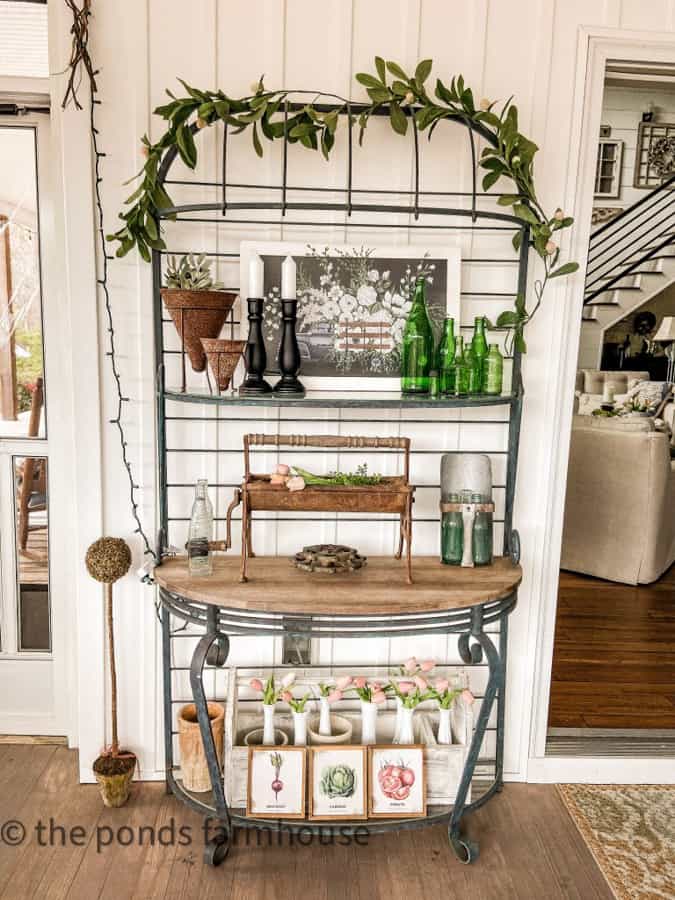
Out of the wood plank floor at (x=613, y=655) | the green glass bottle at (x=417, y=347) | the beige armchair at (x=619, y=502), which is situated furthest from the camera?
the beige armchair at (x=619, y=502)

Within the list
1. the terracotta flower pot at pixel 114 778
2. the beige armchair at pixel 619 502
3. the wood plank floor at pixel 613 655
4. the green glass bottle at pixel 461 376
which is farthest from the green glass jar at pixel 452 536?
the beige armchair at pixel 619 502

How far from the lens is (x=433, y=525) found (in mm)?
2391

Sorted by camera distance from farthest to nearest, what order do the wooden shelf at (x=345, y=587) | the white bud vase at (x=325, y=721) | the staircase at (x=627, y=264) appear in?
the staircase at (x=627, y=264)
the white bud vase at (x=325, y=721)
the wooden shelf at (x=345, y=587)

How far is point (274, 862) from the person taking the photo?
6.89 ft

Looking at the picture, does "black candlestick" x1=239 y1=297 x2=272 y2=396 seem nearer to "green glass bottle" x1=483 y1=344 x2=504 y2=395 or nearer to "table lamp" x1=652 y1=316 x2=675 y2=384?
"green glass bottle" x1=483 y1=344 x2=504 y2=395

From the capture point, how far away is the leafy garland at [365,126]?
196 centimetres

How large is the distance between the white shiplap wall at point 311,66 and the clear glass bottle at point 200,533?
8.9 inches

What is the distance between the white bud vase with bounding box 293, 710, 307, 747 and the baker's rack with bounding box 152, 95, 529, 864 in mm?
216

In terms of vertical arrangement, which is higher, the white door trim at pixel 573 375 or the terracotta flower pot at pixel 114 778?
the white door trim at pixel 573 375

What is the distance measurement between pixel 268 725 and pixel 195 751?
0.27 m

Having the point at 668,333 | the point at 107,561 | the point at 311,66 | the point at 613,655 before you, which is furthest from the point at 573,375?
the point at 668,333

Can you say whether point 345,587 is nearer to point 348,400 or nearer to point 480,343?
point 348,400

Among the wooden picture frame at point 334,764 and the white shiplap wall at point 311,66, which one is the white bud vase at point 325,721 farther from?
the white shiplap wall at point 311,66

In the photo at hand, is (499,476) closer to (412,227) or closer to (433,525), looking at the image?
(433,525)
